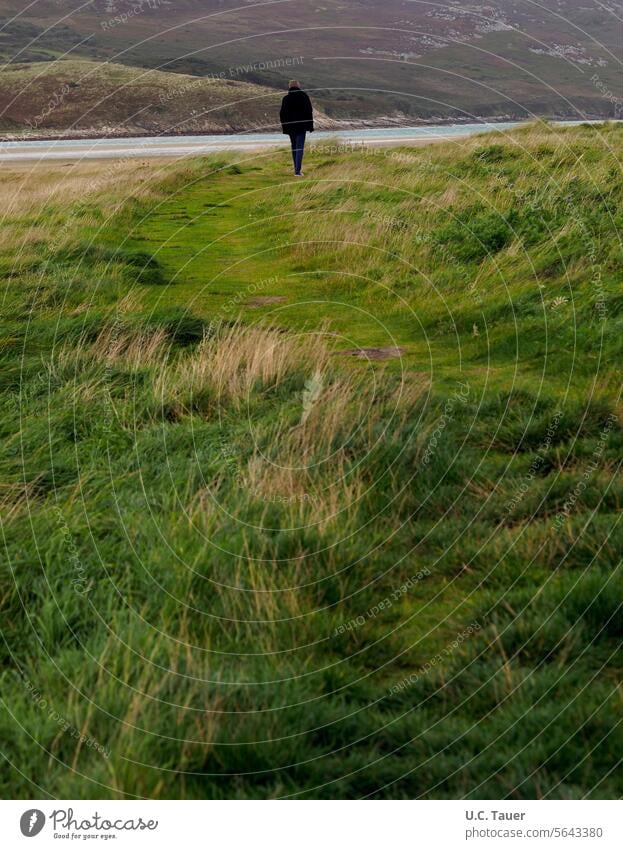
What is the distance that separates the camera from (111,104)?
148 meters

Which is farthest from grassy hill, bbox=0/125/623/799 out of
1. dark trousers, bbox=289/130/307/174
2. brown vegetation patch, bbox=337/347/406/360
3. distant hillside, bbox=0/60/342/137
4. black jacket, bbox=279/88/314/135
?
distant hillside, bbox=0/60/342/137

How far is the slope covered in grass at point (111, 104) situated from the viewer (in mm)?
130750

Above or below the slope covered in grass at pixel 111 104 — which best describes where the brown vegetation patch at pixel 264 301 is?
below

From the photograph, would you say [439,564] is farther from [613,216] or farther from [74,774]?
[613,216]

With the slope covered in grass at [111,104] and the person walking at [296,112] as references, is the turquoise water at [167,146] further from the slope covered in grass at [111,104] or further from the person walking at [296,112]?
the slope covered in grass at [111,104]

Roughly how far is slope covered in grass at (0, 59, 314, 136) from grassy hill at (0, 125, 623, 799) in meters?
124

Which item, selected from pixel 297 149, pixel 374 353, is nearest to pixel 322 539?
pixel 374 353

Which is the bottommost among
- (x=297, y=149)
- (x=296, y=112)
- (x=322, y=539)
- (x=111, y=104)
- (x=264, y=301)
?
(x=322, y=539)

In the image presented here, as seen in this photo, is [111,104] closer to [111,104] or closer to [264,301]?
[111,104]

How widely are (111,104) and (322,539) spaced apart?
156 m

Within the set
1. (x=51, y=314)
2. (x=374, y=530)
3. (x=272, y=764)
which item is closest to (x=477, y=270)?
(x=51, y=314)

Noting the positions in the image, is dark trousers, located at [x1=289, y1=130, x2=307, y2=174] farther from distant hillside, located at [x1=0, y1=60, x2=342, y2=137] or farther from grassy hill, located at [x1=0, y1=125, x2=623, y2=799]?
distant hillside, located at [x1=0, y1=60, x2=342, y2=137]

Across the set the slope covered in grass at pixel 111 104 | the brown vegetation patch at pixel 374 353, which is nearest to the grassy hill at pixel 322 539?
the brown vegetation patch at pixel 374 353

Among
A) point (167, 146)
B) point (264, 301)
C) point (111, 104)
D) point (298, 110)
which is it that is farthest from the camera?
point (111, 104)
